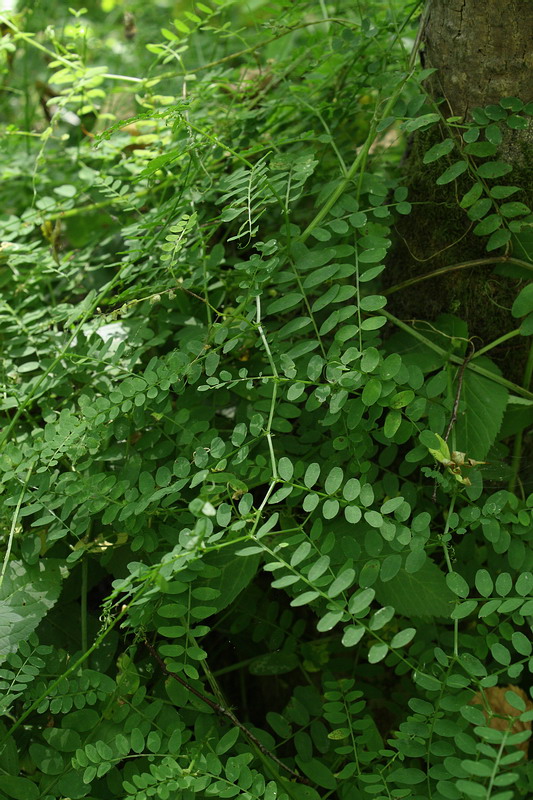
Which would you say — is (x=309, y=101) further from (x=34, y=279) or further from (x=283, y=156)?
(x=34, y=279)

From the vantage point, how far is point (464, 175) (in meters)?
1.37

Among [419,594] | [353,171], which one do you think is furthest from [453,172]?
[419,594]

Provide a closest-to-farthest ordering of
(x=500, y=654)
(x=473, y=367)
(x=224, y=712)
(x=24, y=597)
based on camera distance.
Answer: (x=500, y=654) → (x=224, y=712) → (x=24, y=597) → (x=473, y=367)

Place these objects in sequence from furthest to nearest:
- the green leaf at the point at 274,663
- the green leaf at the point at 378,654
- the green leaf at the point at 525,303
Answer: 1. the green leaf at the point at 274,663
2. the green leaf at the point at 525,303
3. the green leaf at the point at 378,654

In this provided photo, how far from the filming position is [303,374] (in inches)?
47.3

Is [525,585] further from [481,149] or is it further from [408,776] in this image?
[481,149]

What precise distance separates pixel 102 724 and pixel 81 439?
45 centimetres

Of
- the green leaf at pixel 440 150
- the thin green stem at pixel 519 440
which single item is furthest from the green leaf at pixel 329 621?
the green leaf at pixel 440 150

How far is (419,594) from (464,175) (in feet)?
2.50

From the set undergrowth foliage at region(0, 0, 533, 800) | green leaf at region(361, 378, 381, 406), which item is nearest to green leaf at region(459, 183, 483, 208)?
undergrowth foliage at region(0, 0, 533, 800)

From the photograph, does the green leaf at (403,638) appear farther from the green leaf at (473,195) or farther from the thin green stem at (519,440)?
the green leaf at (473,195)

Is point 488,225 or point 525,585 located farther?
point 488,225

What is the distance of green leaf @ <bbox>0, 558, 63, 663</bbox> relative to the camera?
1153mm

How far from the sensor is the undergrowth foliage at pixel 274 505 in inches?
40.5
